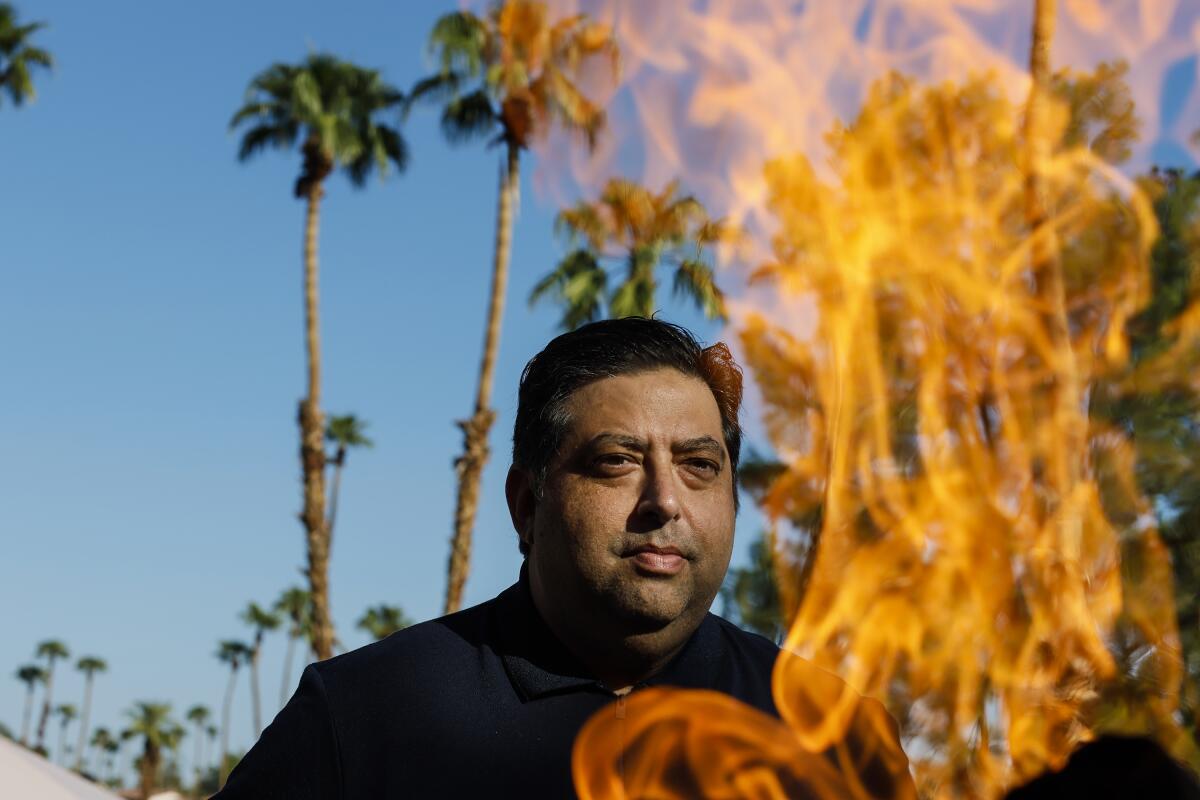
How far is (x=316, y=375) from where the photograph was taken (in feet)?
66.6

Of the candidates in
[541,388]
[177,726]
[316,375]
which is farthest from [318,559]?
[177,726]

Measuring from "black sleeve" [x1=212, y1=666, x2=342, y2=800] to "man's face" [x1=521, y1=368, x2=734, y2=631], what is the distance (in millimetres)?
495

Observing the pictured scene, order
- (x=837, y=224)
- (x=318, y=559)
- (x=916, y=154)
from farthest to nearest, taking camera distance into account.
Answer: (x=318, y=559) → (x=916, y=154) → (x=837, y=224)

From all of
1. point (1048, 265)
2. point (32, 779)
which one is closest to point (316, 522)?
point (1048, 265)

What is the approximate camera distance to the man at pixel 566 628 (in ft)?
7.73

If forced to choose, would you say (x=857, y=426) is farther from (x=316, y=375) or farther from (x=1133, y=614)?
(x=316, y=375)

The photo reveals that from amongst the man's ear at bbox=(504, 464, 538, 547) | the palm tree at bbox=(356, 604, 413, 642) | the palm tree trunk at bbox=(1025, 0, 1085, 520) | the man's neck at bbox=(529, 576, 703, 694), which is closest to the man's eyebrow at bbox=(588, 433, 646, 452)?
the man's ear at bbox=(504, 464, 538, 547)

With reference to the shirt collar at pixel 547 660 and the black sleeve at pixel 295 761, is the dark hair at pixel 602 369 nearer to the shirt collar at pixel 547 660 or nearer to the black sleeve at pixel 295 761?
the shirt collar at pixel 547 660

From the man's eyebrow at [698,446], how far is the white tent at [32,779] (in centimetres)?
219

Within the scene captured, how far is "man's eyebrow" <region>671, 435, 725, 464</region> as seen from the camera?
8.22ft

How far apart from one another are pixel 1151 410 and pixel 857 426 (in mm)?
3924

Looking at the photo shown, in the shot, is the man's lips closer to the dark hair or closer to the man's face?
the man's face

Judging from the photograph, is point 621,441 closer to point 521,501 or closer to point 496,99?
point 521,501

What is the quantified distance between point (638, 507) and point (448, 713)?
1.75 feet
